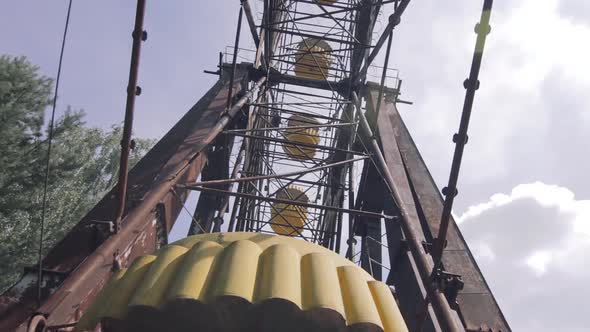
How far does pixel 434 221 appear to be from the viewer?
507 centimetres

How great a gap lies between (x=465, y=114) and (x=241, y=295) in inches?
71.2

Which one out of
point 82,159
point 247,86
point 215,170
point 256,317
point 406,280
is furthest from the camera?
point 82,159

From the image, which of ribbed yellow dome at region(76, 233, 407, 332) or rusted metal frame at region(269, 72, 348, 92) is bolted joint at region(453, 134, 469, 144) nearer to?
ribbed yellow dome at region(76, 233, 407, 332)

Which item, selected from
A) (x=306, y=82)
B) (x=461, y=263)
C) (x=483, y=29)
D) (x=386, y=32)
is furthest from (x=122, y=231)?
(x=306, y=82)

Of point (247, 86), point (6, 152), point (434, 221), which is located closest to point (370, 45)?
point (247, 86)

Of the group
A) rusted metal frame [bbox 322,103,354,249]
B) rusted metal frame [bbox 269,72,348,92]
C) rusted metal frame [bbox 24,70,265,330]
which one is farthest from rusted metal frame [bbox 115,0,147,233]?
rusted metal frame [bbox 322,103,354,249]

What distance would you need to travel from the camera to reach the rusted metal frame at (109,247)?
117 inches

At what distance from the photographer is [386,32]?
24.7 ft

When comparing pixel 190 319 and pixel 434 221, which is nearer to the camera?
pixel 190 319

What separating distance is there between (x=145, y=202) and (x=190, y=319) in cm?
125

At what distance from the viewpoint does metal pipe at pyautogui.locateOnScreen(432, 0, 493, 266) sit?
10.5 ft

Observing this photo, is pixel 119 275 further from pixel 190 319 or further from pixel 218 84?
pixel 218 84

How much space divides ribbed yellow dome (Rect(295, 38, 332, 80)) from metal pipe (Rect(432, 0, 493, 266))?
7.05 m

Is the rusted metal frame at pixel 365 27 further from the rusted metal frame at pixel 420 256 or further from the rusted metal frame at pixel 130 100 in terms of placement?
the rusted metal frame at pixel 130 100
